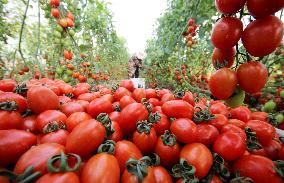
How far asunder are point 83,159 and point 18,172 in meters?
0.20

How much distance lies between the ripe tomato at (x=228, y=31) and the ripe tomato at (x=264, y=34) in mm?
35

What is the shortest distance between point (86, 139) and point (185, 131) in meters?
0.41

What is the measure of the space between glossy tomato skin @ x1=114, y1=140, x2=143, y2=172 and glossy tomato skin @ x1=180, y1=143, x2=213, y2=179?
0.19m

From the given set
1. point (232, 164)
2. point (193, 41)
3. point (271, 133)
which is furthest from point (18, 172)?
point (193, 41)

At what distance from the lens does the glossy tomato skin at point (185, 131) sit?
34.9 inches

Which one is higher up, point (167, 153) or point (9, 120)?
point (9, 120)

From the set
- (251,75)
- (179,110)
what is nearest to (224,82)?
(251,75)

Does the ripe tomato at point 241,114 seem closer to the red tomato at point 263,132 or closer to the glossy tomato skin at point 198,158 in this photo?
the red tomato at point 263,132

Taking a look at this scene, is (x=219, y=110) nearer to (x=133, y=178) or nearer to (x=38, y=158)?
(x=133, y=178)

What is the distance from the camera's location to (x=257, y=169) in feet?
2.72

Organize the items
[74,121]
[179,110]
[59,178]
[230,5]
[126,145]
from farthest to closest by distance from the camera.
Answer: [179,110], [74,121], [126,145], [230,5], [59,178]

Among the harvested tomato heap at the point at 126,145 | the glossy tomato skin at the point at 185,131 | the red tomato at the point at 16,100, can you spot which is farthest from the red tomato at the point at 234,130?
the red tomato at the point at 16,100

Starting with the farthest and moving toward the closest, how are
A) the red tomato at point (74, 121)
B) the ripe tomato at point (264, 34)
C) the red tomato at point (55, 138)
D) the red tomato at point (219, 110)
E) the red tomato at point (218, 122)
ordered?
the red tomato at point (219, 110) → the red tomato at point (218, 122) → the red tomato at point (74, 121) → the red tomato at point (55, 138) → the ripe tomato at point (264, 34)

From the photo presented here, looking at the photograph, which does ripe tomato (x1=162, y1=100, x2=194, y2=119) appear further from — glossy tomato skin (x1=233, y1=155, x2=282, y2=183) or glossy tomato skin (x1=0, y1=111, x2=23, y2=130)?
glossy tomato skin (x1=0, y1=111, x2=23, y2=130)
